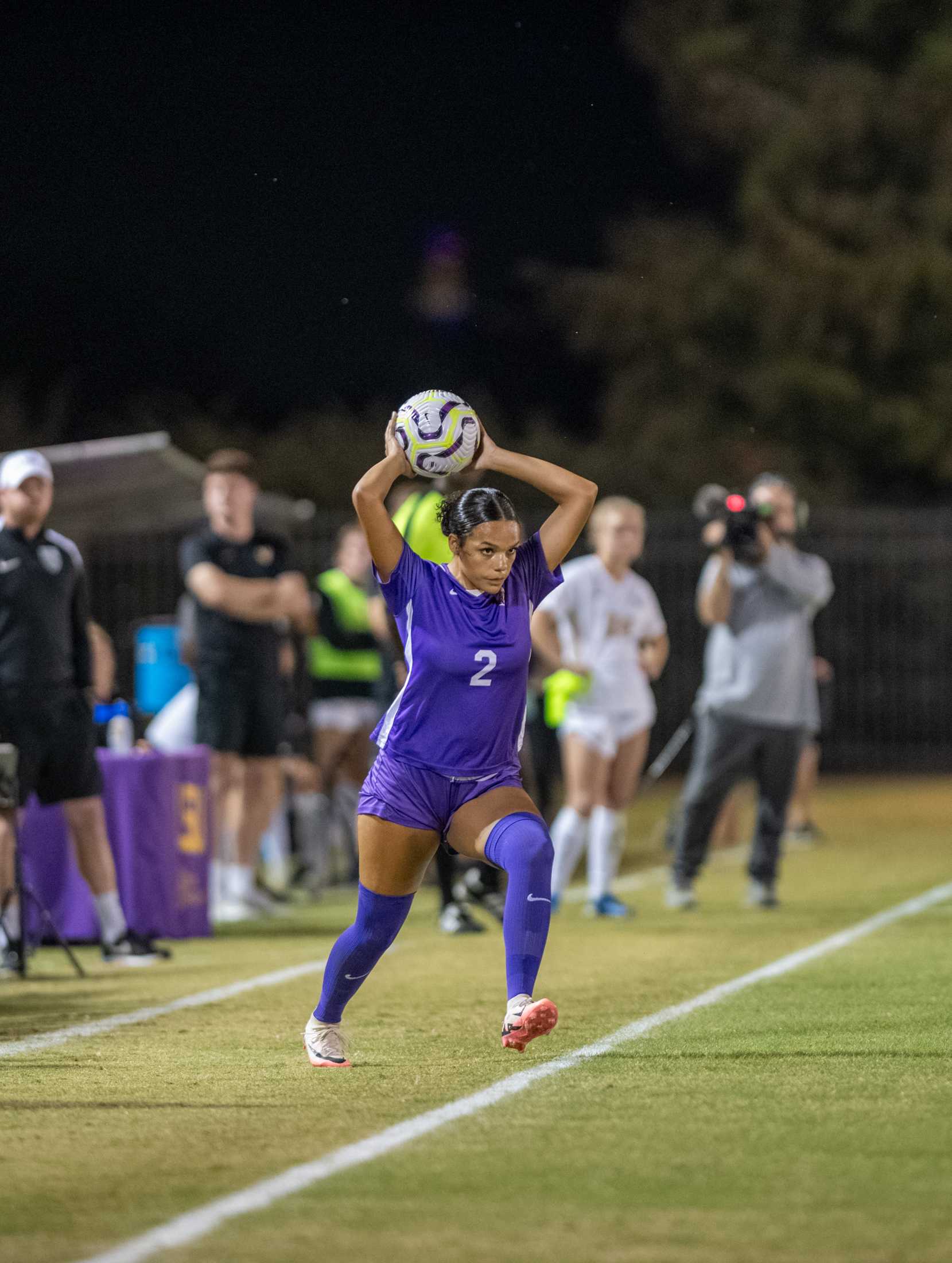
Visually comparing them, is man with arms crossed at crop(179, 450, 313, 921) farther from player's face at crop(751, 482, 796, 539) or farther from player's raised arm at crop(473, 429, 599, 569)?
player's raised arm at crop(473, 429, 599, 569)

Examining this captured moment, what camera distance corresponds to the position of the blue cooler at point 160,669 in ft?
47.7

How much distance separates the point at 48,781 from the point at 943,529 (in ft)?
62.6

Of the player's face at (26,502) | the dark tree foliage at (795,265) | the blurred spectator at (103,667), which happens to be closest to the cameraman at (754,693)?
the blurred spectator at (103,667)

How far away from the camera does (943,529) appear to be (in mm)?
27406

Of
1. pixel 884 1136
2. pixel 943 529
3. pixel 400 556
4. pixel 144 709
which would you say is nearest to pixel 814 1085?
pixel 884 1136

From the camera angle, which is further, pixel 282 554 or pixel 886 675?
pixel 886 675

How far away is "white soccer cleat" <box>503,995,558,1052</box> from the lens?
648cm

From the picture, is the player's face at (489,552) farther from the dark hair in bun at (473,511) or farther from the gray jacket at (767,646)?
the gray jacket at (767,646)

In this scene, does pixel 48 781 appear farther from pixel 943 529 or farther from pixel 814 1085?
pixel 943 529

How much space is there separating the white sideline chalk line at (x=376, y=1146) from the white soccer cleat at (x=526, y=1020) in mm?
143

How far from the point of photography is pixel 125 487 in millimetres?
15016

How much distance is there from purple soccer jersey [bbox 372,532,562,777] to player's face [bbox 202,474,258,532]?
5.47m

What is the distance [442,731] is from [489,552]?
603 mm

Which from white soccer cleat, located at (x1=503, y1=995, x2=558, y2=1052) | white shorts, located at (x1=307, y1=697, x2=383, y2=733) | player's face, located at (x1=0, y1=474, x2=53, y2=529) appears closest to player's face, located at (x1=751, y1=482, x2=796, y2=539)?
white shorts, located at (x1=307, y1=697, x2=383, y2=733)
